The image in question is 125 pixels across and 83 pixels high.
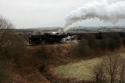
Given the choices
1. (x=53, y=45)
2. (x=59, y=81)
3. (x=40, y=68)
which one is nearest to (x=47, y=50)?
(x=53, y=45)

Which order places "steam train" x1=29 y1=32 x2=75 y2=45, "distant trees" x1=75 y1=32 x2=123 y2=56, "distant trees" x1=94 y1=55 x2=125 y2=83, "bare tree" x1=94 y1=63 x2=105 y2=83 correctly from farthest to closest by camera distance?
"steam train" x1=29 y1=32 x2=75 y2=45 < "distant trees" x1=75 y1=32 x2=123 y2=56 < "distant trees" x1=94 y1=55 x2=125 y2=83 < "bare tree" x1=94 y1=63 x2=105 y2=83

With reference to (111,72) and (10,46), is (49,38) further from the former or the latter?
(111,72)

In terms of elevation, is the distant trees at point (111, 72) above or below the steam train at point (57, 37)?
below

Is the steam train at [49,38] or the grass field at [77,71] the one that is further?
the steam train at [49,38]

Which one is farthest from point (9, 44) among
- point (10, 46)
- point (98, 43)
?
point (98, 43)

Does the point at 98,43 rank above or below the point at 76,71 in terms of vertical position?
above

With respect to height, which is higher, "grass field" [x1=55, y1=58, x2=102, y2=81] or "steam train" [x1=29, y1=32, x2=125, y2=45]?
"steam train" [x1=29, y1=32, x2=125, y2=45]

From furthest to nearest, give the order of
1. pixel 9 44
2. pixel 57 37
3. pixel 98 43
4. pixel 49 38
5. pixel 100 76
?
pixel 57 37 < pixel 98 43 < pixel 49 38 < pixel 9 44 < pixel 100 76

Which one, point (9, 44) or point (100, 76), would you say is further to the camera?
point (9, 44)

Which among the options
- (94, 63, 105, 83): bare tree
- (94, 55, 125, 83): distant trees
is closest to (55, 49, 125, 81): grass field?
(94, 55, 125, 83): distant trees

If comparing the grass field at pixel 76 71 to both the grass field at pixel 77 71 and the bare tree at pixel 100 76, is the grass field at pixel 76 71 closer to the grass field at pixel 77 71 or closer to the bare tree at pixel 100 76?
the grass field at pixel 77 71

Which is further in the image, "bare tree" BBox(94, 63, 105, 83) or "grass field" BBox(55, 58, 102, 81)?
"grass field" BBox(55, 58, 102, 81)

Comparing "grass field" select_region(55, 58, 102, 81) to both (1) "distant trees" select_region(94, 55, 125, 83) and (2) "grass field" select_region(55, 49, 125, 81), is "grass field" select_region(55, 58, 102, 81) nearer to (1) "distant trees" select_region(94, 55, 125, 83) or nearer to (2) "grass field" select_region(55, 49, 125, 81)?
(2) "grass field" select_region(55, 49, 125, 81)

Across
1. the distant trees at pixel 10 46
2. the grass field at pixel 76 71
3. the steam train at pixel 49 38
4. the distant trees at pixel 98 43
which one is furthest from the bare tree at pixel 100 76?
the steam train at pixel 49 38
